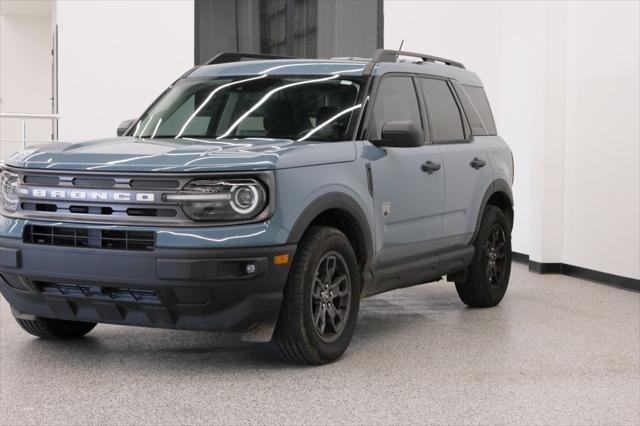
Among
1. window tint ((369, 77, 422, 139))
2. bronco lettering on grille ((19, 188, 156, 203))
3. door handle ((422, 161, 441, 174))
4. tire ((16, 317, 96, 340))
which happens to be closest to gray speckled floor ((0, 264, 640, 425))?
tire ((16, 317, 96, 340))

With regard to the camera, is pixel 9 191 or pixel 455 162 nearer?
pixel 9 191

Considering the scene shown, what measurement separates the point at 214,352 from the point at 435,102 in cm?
232

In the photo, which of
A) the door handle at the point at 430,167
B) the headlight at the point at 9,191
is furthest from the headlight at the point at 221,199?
the door handle at the point at 430,167

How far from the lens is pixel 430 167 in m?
6.44

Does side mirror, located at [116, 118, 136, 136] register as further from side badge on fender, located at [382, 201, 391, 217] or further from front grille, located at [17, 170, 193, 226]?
side badge on fender, located at [382, 201, 391, 217]

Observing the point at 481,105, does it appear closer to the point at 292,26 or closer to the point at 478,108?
the point at 478,108

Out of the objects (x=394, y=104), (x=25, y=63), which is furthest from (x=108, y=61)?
(x=25, y=63)

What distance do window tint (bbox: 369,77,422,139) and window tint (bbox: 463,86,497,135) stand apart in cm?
102

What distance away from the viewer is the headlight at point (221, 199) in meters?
4.90

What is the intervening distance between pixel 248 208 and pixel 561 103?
580 cm

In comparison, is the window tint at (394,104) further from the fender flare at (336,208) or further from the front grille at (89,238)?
the front grille at (89,238)

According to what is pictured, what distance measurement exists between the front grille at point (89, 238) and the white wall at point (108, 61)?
561cm

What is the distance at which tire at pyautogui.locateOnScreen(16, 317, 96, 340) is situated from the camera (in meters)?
5.94

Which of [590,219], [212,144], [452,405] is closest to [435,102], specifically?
[212,144]
